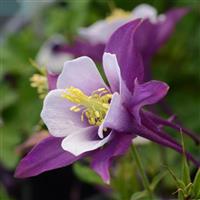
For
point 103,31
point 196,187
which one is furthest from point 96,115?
point 103,31

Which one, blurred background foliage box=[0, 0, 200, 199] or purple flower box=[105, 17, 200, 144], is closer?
purple flower box=[105, 17, 200, 144]

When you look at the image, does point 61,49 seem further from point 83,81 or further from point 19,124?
point 83,81

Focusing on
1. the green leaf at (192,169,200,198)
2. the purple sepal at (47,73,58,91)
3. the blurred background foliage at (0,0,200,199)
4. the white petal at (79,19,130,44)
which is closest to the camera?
the green leaf at (192,169,200,198)

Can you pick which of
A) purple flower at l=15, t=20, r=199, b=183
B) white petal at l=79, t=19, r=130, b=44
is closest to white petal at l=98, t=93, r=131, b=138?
purple flower at l=15, t=20, r=199, b=183

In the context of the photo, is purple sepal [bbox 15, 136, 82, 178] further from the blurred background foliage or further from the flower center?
the blurred background foliage

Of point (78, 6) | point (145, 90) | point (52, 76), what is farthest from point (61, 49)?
point (145, 90)

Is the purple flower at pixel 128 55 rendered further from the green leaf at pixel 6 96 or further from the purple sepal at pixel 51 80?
the green leaf at pixel 6 96

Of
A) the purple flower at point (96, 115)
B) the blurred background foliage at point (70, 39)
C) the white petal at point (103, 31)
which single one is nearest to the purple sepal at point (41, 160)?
the purple flower at point (96, 115)

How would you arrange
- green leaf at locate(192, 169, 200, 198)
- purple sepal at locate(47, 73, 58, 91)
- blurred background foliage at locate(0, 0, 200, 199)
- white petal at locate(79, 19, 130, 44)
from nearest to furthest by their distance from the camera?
green leaf at locate(192, 169, 200, 198)
purple sepal at locate(47, 73, 58, 91)
white petal at locate(79, 19, 130, 44)
blurred background foliage at locate(0, 0, 200, 199)
